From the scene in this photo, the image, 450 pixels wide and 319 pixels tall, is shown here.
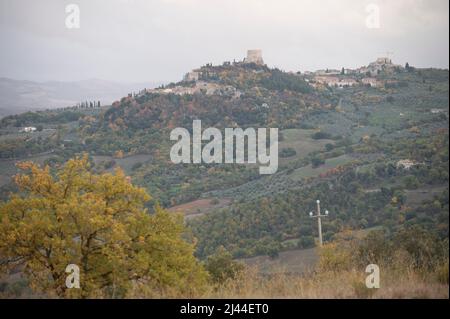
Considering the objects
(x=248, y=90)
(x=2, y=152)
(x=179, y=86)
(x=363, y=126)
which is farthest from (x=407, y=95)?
(x=2, y=152)

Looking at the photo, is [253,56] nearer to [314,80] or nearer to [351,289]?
[314,80]

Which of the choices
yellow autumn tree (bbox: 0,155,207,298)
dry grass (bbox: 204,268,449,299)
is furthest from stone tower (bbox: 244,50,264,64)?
dry grass (bbox: 204,268,449,299)

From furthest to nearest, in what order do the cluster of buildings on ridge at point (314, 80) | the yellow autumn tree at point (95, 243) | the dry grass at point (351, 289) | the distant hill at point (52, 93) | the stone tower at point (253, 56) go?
the stone tower at point (253, 56)
the cluster of buildings on ridge at point (314, 80)
the distant hill at point (52, 93)
the yellow autumn tree at point (95, 243)
the dry grass at point (351, 289)

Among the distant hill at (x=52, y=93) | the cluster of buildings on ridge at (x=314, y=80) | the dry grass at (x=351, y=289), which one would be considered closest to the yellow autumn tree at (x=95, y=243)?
the dry grass at (x=351, y=289)

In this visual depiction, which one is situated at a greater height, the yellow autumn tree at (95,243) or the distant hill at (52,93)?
the distant hill at (52,93)

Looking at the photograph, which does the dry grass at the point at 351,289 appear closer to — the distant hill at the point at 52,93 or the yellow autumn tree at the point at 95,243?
the yellow autumn tree at the point at 95,243

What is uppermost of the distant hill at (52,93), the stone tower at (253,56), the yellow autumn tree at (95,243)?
the stone tower at (253,56)

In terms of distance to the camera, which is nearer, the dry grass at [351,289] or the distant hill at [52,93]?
the dry grass at [351,289]

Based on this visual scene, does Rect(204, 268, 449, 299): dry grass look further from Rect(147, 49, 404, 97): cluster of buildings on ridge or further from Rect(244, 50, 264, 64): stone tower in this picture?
Rect(244, 50, 264, 64): stone tower
